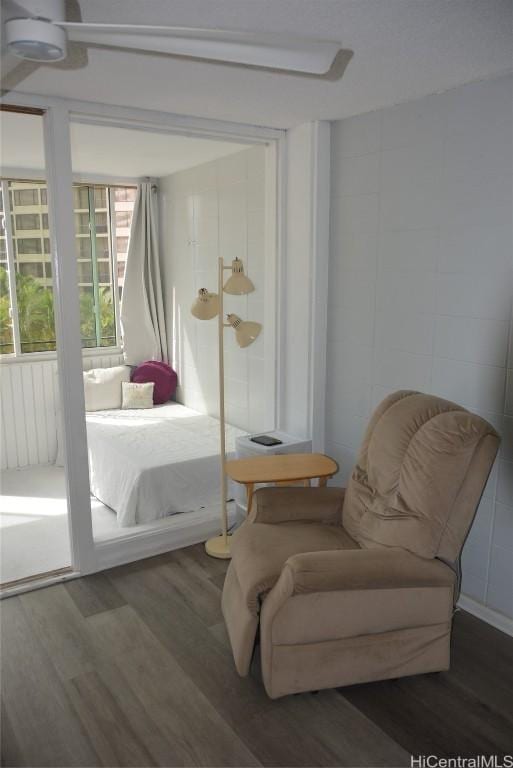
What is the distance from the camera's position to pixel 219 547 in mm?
3473

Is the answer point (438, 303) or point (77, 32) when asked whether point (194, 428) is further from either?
point (77, 32)

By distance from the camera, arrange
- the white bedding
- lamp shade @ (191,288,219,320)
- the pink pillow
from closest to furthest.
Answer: lamp shade @ (191,288,219,320) → the white bedding → the pink pillow

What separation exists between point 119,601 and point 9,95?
2.40 m

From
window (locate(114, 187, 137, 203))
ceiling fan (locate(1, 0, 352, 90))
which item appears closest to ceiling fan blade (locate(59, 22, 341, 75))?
ceiling fan (locate(1, 0, 352, 90))

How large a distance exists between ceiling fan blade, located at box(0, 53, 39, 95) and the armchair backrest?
2037mm

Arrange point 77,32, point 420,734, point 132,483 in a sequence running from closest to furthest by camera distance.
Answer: point 77,32 < point 420,734 < point 132,483

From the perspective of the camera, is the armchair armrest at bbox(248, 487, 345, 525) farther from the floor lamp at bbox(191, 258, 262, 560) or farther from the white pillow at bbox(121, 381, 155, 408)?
the white pillow at bbox(121, 381, 155, 408)

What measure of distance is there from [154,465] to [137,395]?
133cm

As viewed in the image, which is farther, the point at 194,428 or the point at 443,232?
the point at 194,428

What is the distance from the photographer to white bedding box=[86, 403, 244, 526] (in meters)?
3.66

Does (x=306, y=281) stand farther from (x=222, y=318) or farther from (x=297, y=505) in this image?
(x=297, y=505)

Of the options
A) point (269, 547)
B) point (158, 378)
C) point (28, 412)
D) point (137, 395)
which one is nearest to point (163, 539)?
point (269, 547)

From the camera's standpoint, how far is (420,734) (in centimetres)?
216

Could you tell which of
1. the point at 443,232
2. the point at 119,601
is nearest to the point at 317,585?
the point at 119,601
